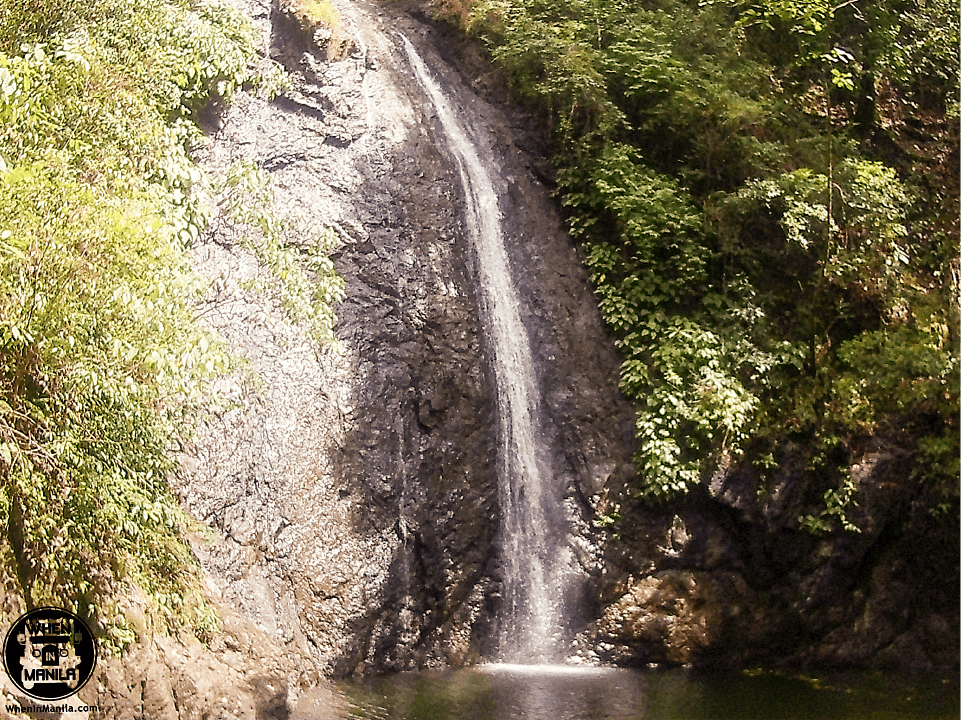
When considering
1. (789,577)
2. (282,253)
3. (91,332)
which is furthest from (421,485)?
(789,577)

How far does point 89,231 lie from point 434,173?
10.4ft

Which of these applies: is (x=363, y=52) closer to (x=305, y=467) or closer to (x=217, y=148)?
(x=217, y=148)

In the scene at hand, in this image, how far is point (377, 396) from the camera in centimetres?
525

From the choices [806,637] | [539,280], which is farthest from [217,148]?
[806,637]

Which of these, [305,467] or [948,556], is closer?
[305,467]

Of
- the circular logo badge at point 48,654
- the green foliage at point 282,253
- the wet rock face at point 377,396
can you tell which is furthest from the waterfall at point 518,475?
the circular logo badge at point 48,654

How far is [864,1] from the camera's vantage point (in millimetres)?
6680

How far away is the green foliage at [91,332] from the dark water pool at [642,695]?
1309mm

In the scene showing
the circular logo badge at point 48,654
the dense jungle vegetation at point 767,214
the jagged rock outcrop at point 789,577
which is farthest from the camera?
the dense jungle vegetation at point 767,214

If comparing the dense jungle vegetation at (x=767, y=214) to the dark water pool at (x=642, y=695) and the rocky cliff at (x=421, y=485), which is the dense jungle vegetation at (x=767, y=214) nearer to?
the rocky cliff at (x=421, y=485)

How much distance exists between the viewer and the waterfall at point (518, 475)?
5.27 metres

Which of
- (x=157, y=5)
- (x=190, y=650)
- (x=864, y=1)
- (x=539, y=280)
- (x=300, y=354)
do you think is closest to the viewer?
(x=190, y=650)

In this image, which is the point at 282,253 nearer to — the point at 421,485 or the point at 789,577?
the point at 421,485

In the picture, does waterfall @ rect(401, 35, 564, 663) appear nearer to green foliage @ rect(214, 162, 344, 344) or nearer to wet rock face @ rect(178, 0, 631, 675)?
wet rock face @ rect(178, 0, 631, 675)
